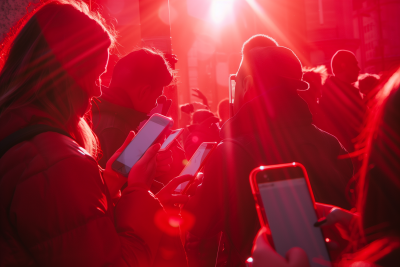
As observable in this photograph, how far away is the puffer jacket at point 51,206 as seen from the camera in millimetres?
1109

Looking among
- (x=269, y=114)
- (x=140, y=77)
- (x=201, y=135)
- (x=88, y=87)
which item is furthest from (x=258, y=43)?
(x=201, y=135)

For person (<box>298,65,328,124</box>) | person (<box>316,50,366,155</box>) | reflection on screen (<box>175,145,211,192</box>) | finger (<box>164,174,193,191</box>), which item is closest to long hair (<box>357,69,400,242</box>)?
finger (<box>164,174,193,191</box>)

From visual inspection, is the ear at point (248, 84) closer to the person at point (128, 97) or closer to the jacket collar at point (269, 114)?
the jacket collar at point (269, 114)

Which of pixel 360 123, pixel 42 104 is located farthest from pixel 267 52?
pixel 360 123

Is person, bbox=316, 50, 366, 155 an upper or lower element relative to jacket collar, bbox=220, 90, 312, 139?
lower

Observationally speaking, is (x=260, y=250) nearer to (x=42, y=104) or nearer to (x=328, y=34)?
(x=42, y=104)

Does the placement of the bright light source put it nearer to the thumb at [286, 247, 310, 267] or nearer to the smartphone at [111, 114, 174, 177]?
the smartphone at [111, 114, 174, 177]

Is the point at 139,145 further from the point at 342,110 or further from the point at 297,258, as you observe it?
the point at 342,110

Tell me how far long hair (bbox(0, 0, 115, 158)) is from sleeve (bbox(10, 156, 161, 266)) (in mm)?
278

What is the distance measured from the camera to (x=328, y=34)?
22750 millimetres

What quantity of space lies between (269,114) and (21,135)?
Answer: 49.9 inches

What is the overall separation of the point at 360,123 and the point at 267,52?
2818 mm

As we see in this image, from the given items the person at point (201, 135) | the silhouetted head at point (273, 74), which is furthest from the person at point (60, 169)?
the person at point (201, 135)

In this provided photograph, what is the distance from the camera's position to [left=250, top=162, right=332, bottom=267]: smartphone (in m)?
1.13
